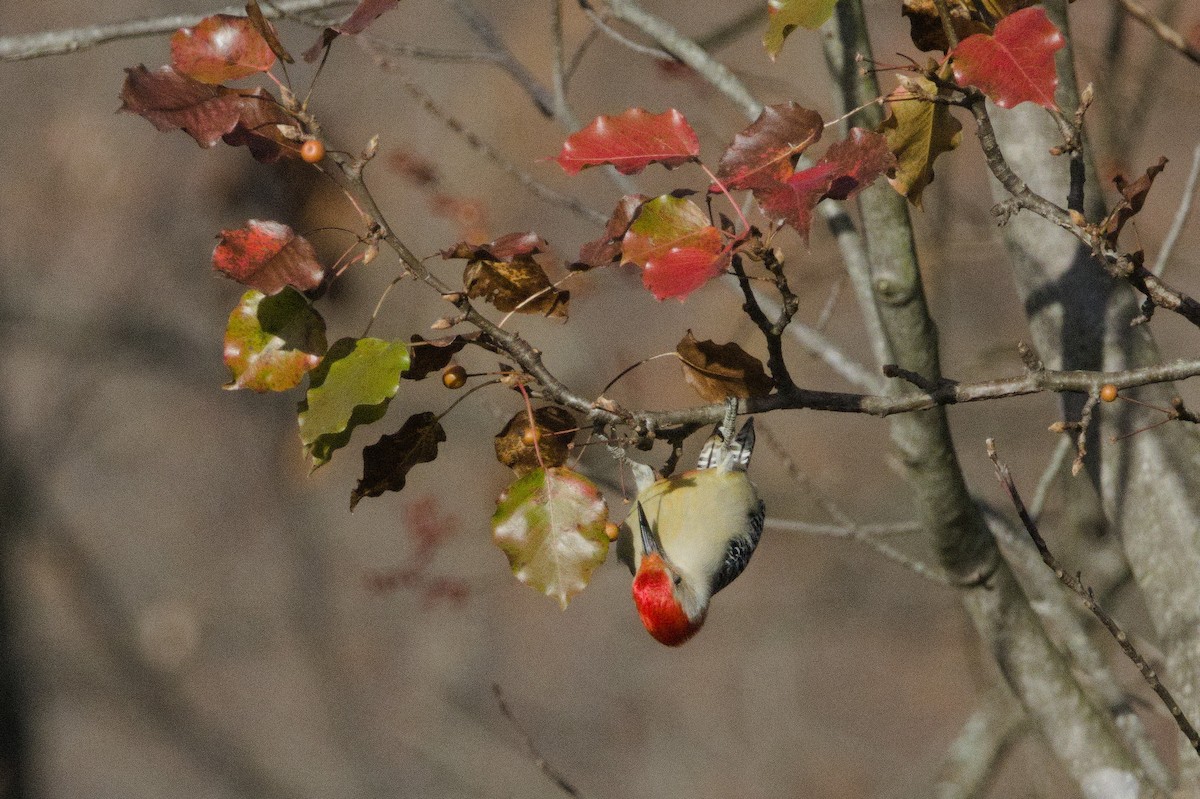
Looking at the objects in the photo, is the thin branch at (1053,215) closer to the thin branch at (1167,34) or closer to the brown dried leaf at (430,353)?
the brown dried leaf at (430,353)

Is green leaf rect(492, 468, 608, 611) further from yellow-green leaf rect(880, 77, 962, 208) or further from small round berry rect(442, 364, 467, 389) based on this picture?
yellow-green leaf rect(880, 77, 962, 208)

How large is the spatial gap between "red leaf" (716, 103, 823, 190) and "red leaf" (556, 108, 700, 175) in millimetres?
42

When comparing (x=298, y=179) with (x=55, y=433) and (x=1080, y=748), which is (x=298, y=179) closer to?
(x=55, y=433)

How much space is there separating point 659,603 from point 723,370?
0.24 m

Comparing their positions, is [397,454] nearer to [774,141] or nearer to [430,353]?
[430,353]

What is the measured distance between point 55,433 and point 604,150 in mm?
3804

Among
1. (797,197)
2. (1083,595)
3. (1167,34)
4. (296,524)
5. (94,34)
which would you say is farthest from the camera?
(296,524)

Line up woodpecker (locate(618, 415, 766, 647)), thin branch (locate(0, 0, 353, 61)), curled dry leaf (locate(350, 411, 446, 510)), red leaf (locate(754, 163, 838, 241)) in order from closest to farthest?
red leaf (locate(754, 163, 838, 241)), curled dry leaf (locate(350, 411, 446, 510)), woodpecker (locate(618, 415, 766, 647)), thin branch (locate(0, 0, 353, 61))

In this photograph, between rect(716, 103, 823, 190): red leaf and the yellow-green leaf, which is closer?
rect(716, 103, 823, 190): red leaf

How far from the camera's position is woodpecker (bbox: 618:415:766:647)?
116 cm

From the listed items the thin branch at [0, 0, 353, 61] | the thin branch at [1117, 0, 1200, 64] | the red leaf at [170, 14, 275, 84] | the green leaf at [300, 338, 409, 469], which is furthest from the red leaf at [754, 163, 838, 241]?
the thin branch at [1117, 0, 1200, 64]

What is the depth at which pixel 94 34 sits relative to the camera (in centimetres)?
164

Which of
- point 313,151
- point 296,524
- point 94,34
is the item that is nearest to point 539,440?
point 313,151

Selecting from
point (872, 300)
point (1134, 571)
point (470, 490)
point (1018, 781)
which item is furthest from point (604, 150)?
point (1018, 781)
